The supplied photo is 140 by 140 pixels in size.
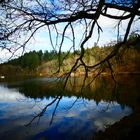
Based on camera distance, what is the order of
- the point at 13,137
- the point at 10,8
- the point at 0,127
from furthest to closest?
the point at 0,127, the point at 13,137, the point at 10,8

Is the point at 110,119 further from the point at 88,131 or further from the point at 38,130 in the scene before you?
the point at 38,130

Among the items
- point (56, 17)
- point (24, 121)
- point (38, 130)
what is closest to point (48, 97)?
point (24, 121)

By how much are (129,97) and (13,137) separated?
13638 mm

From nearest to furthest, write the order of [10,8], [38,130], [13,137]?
[10,8], [13,137], [38,130]

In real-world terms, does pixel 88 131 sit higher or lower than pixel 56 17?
lower

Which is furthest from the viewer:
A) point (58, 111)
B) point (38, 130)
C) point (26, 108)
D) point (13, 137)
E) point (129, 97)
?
point (129, 97)

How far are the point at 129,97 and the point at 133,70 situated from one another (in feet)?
97.9

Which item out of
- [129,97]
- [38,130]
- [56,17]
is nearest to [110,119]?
[38,130]

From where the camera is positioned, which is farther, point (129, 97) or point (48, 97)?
point (48, 97)

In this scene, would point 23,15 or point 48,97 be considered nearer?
point 23,15

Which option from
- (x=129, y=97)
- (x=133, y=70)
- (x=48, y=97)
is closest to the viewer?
(x=129, y=97)

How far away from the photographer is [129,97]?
950 inches

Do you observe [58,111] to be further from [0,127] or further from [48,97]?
[48,97]

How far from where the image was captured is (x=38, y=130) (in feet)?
47.3
